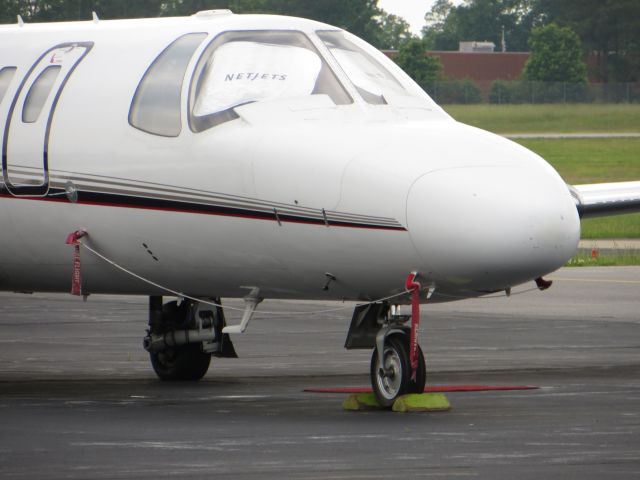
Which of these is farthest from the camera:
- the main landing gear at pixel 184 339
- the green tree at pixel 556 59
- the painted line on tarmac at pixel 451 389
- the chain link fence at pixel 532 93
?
the green tree at pixel 556 59

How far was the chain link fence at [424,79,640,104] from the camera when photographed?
99750 mm

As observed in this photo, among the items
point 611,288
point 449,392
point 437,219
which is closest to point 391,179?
point 437,219

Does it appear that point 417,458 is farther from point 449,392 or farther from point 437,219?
point 449,392

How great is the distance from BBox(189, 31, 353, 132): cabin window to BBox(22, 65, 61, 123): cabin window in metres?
1.52

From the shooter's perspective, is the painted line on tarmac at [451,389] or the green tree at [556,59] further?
the green tree at [556,59]

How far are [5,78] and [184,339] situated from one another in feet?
8.74

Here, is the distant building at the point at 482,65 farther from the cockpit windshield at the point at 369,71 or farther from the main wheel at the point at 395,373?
the main wheel at the point at 395,373

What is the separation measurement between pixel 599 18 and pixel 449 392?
11492 cm

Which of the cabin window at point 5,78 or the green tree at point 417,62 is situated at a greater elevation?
the cabin window at point 5,78

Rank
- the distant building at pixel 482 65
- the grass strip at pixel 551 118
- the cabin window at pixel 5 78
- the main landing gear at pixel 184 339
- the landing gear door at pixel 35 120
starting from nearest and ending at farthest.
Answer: the landing gear door at pixel 35 120 < the cabin window at pixel 5 78 < the main landing gear at pixel 184 339 < the grass strip at pixel 551 118 < the distant building at pixel 482 65

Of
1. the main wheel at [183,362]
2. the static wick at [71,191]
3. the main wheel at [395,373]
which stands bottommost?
the main wheel at [183,362]

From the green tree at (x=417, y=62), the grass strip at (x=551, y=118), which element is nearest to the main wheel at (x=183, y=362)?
the grass strip at (x=551, y=118)

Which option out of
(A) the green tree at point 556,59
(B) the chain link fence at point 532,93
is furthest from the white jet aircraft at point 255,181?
(A) the green tree at point 556,59

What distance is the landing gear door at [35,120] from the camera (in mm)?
13094
